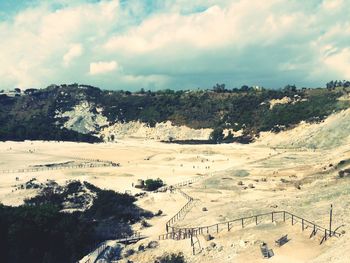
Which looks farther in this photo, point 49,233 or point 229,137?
point 229,137

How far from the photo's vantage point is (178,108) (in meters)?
163

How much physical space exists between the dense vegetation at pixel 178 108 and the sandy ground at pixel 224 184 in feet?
48.3

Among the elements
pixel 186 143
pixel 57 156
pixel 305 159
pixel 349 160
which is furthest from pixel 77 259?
pixel 186 143

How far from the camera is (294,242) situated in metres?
35.6

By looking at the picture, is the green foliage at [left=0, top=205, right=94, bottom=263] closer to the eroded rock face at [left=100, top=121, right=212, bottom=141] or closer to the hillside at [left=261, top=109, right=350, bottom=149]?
the hillside at [left=261, top=109, right=350, bottom=149]

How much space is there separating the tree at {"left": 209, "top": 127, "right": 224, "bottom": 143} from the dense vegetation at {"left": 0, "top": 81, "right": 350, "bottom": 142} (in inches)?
137

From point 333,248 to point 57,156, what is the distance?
79.4 meters

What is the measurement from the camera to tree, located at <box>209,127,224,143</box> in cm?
13376

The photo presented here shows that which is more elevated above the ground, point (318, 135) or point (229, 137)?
point (318, 135)

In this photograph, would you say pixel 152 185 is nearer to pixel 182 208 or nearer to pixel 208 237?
pixel 182 208

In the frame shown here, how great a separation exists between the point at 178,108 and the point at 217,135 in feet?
101

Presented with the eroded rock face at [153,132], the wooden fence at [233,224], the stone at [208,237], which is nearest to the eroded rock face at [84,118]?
the eroded rock face at [153,132]

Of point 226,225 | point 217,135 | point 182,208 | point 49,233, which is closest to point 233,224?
point 226,225

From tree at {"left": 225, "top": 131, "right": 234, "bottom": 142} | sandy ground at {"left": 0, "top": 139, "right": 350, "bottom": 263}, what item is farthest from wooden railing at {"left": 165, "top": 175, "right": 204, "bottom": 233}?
tree at {"left": 225, "top": 131, "right": 234, "bottom": 142}
